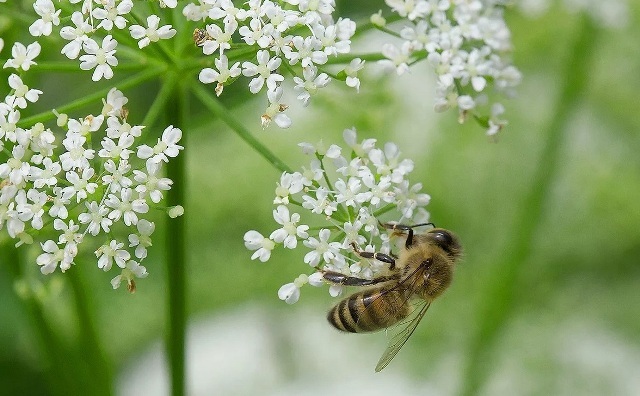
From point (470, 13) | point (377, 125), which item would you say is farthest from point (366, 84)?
point (470, 13)

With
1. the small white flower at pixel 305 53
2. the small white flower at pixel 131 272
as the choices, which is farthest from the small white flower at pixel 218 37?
the small white flower at pixel 131 272

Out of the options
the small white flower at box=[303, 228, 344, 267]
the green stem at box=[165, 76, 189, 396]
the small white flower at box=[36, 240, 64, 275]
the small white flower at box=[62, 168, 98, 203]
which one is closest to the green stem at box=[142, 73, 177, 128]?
Answer: the green stem at box=[165, 76, 189, 396]

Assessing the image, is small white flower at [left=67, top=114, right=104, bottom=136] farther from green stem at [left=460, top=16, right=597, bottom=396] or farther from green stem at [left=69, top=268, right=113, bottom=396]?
green stem at [left=460, top=16, right=597, bottom=396]

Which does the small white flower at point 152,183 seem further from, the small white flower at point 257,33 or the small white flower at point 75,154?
the small white flower at point 257,33

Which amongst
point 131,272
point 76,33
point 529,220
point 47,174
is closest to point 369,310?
point 131,272

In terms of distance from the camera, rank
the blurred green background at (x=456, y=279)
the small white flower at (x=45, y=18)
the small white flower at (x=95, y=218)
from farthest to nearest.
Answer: the blurred green background at (x=456, y=279)
the small white flower at (x=45, y=18)
the small white flower at (x=95, y=218)

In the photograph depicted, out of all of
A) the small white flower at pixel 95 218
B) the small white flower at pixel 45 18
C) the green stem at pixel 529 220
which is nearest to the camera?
the small white flower at pixel 95 218

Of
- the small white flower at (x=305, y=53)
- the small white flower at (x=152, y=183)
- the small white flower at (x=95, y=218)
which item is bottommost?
the small white flower at (x=95, y=218)

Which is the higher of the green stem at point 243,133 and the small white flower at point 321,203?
the green stem at point 243,133
